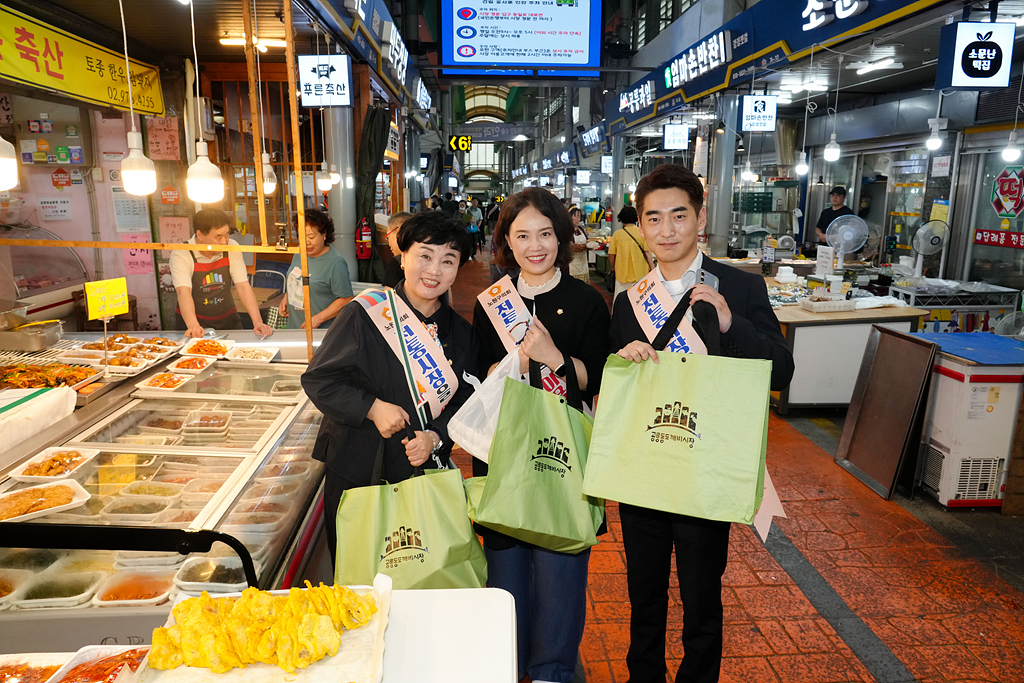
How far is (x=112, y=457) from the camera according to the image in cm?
254

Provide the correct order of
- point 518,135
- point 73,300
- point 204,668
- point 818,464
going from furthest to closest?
point 518,135, point 73,300, point 818,464, point 204,668

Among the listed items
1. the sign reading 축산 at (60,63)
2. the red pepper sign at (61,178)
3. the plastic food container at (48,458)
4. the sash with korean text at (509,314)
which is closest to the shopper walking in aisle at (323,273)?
the sign reading 축산 at (60,63)

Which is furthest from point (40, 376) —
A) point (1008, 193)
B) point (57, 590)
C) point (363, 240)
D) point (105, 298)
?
point (1008, 193)

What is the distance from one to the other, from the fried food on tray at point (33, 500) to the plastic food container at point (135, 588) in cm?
34

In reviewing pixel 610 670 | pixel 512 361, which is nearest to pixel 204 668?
pixel 512 361

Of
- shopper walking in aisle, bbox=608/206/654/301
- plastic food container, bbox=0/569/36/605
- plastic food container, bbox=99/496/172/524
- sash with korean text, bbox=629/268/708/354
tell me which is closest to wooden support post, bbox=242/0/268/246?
plastic food container, bbox=99/496/172/524

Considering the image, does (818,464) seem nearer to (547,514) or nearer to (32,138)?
(547,514)

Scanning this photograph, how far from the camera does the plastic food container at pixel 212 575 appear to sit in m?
2.01

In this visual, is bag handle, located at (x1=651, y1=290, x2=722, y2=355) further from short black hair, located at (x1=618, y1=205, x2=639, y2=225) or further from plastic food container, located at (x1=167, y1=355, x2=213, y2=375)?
short black hair, located at (x1=618, y1=205, x2=639, y2=225)

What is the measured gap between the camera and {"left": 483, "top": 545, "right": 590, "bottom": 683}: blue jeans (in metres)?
2.42

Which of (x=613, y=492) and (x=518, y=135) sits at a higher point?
(x=518, y=135)

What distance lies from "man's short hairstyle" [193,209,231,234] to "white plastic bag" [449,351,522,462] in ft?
10.4

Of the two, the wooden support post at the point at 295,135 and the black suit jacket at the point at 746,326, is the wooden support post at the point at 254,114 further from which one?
the black suit jacket at the point at 746,326

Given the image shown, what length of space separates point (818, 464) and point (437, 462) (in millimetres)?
3833
